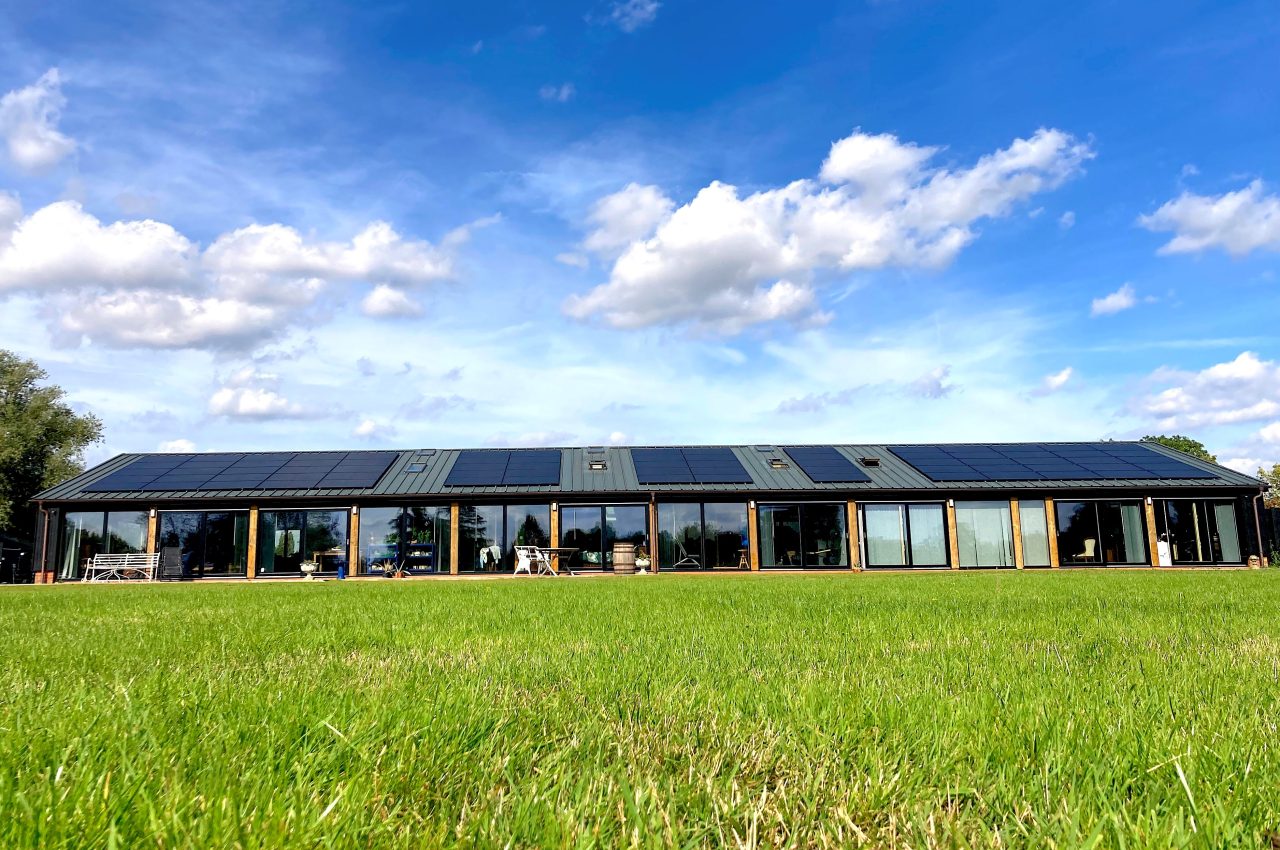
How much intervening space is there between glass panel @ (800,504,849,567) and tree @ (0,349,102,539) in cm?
3776

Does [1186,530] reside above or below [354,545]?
below

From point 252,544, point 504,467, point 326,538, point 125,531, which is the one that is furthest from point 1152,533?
point 125,531

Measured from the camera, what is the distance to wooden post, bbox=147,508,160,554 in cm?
2350

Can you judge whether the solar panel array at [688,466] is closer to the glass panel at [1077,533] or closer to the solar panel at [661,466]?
the solar panel at [661,466]

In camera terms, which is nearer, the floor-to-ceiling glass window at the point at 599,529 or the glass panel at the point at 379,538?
the glass panel at the point at 379,538

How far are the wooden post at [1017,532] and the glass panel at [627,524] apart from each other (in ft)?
39.3

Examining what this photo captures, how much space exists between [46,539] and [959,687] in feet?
95.2

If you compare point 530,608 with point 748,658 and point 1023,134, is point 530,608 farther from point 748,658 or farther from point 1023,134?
point 1023,134

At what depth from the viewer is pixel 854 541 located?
79.6 ft

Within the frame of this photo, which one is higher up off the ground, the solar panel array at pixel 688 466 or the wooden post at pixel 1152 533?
Answer: the solar panel array at pixel 688 466

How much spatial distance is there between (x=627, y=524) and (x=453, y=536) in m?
5.72

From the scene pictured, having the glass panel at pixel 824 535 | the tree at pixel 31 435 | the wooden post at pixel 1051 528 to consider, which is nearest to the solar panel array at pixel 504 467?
the glass panel at pixel 824 535

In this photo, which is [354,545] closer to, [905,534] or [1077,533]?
[905,534]

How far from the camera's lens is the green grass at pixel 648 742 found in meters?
1.48
